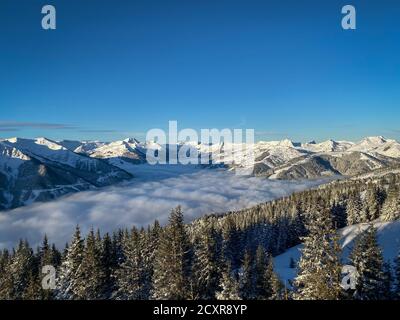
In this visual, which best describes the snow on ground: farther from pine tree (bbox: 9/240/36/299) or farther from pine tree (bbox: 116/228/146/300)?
pine tree (bbox: 9/240/36/299)

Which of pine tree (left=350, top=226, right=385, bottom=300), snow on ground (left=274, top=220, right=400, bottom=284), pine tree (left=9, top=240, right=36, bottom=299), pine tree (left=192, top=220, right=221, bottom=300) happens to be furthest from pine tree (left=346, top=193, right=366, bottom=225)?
pine tree (left=9, top=240, right=36, bottom=299)

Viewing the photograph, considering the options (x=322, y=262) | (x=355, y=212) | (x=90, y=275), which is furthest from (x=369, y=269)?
(x=355, y=212)

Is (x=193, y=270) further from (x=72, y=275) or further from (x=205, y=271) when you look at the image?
(x=72, y=275)

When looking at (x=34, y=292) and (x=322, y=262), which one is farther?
(x=34, y=292)
